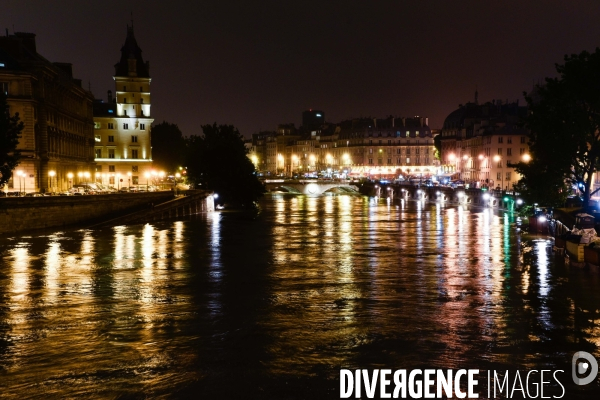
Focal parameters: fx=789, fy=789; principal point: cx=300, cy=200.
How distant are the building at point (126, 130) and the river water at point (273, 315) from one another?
56433mm

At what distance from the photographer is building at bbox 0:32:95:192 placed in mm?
64938

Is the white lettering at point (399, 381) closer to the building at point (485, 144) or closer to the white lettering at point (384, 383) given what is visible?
the white lettering at point (384, 383)

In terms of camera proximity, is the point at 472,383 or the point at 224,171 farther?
the point at 224,171

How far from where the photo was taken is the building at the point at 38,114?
213ft

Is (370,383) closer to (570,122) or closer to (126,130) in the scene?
(570,122)

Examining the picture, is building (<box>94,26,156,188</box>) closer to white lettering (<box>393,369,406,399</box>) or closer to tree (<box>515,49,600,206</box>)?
tree (<box>515,49,600,206</box>)

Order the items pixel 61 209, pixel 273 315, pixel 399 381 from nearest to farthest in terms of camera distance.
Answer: pixel 399 381 < pixel 273 315 < pixel 61 209

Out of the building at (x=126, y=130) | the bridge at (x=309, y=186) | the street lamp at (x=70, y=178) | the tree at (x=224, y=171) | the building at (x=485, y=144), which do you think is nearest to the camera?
the street lamp at (x=70, y=178)

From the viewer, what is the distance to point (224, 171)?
9006 centimetres

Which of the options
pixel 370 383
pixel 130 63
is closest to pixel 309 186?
pixel 130 63

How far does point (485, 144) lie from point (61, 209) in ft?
271

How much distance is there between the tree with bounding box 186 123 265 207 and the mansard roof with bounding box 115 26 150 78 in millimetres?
15746

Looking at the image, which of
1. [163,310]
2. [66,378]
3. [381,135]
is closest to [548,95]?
[163,310]

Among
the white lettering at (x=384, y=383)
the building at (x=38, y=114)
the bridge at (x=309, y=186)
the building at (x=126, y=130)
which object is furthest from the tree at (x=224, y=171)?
the white lettering at (x=384, y=383)
